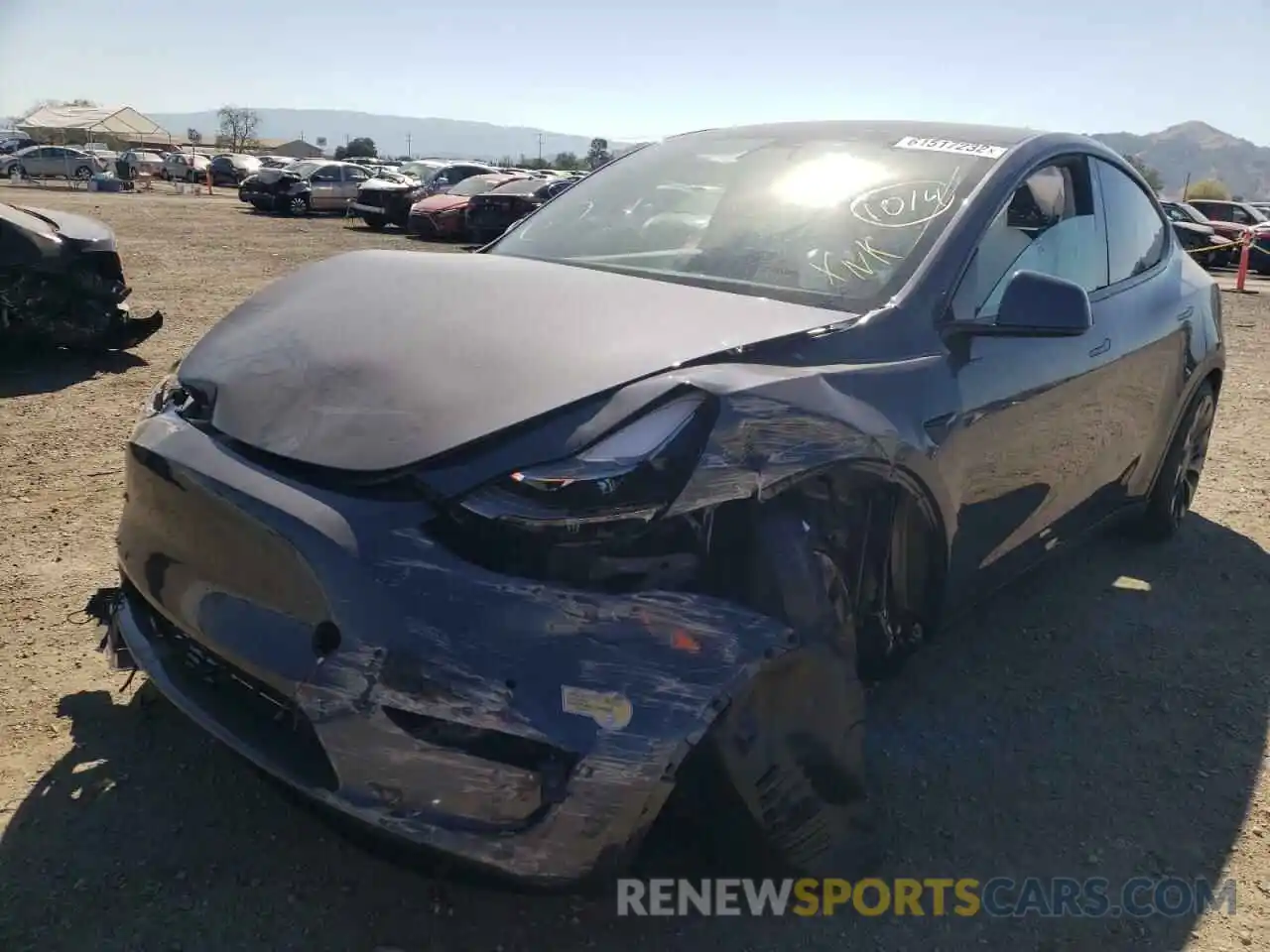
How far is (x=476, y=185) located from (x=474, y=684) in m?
22.1

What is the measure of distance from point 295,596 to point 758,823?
1010mm

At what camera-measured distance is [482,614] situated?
1738 millimetres

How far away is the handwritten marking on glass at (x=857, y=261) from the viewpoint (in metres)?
2.69

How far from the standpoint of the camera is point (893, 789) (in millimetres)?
2732

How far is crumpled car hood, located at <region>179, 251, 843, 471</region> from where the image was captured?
1.96 meters

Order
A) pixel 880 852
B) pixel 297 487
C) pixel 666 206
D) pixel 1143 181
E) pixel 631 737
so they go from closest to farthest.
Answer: pixel 631 737, pixel 297 487, pixel 880 852, pixel 666 206, pixel 1143 181

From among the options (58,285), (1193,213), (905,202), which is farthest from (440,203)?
(905,202)

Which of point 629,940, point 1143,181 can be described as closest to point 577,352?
point 629,940

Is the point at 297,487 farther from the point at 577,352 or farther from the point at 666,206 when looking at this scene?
the point at 666,206

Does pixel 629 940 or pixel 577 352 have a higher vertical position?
pixel 577 352

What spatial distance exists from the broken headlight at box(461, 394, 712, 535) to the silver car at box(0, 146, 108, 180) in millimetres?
46020

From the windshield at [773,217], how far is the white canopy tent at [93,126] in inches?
3094

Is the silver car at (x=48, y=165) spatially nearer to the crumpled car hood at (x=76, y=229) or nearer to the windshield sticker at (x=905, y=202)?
the crumpled car hood at (x=76, y=229)

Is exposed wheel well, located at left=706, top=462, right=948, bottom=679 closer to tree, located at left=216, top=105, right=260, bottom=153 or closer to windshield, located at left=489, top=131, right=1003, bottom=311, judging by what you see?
windshield, located at left=489, top=131, right=1003, bottom=311
